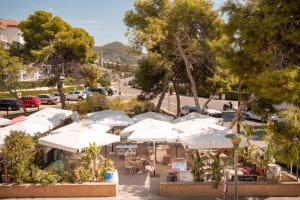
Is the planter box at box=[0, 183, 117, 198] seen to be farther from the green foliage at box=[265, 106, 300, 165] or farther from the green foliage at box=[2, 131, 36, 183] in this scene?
the green foliage at box=[265, 106, 300, 165]

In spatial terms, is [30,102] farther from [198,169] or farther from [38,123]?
[198,169]

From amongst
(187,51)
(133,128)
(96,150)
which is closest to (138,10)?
(187,51)

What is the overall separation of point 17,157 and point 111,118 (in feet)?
22.2

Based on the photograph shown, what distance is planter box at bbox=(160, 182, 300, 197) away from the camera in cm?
1205

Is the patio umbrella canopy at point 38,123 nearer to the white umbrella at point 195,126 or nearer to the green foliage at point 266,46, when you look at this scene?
the white umbrella at point 195,126

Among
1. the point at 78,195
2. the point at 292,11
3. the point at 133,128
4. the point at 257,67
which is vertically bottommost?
the point at 78,195

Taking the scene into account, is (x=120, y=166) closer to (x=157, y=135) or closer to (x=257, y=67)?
(x=157, y=135)

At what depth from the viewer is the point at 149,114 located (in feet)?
64.7

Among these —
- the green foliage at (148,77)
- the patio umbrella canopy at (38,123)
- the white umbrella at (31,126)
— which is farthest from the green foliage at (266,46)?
the green foliage at (148,77)

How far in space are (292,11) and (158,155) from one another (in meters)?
9.21

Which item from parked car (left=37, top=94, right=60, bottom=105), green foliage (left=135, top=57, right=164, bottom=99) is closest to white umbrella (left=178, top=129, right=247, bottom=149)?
green foliage (left=135, top=57, right=164, bottom=99)

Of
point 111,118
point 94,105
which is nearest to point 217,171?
point 111,118

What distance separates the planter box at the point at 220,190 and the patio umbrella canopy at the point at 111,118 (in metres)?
6.44

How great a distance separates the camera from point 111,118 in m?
18.6
